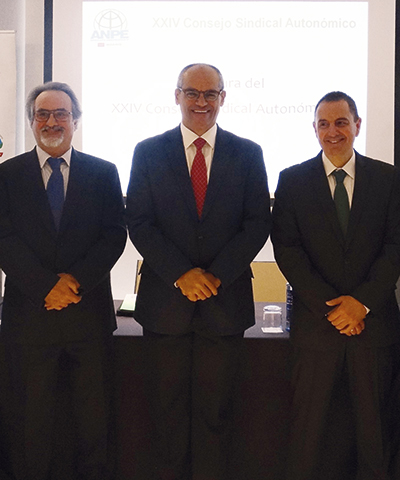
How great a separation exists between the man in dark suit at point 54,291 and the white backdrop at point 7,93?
6.14ft

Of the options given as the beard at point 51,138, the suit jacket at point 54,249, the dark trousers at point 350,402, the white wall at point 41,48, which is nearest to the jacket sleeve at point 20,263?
the suit jacket at point 54,249

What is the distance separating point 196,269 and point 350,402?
2.60 feet

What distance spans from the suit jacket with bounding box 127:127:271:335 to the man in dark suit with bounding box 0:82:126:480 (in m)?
0.16

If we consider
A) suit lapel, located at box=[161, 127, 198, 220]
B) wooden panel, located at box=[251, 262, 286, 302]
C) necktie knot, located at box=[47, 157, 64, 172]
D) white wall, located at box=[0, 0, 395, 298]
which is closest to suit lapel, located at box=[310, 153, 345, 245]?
suit lapel, located at box=[161, 127, 198, 220]

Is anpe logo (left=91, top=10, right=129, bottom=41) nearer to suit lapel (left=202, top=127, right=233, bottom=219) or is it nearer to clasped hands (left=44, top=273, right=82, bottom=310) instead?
suit lapel (left=202, top=127, right=233, bottom=219)

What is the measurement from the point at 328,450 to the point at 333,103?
4.56 ft

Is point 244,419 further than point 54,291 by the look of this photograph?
Yes

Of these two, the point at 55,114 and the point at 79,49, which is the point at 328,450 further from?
the point at 79,49

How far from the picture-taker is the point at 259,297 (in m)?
3.54

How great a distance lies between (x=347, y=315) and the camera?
6.28 ft

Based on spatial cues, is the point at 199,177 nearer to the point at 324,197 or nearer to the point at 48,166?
the point at 324,197

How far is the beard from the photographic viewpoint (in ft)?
7.04

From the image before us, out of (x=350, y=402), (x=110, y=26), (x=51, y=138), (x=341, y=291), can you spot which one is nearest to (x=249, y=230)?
(x=341, y=291)

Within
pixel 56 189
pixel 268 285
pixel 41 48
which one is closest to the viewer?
pixel 56 189
